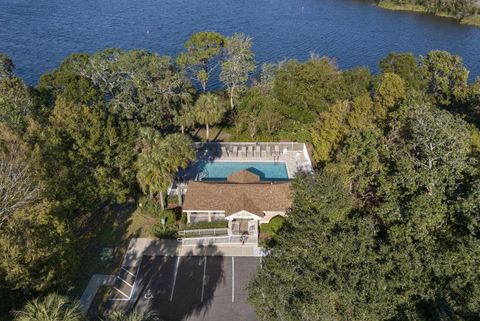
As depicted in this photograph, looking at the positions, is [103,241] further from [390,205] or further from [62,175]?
[390,205]

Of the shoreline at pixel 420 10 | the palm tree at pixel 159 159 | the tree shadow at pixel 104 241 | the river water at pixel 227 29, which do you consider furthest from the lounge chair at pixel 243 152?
the shoreline at pixel 420 10

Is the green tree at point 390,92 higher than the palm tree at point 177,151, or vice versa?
the green tree at point 390,92

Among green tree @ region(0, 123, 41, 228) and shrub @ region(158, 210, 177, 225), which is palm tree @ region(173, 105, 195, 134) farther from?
green tree @ region(0, 123, 41, 228)

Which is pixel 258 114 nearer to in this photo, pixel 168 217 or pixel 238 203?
pixel 238 203

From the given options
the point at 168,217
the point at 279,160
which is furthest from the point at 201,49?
the point at 168,217

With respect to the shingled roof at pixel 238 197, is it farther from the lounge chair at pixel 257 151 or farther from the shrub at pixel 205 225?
the lounge chair at pixel 257 151

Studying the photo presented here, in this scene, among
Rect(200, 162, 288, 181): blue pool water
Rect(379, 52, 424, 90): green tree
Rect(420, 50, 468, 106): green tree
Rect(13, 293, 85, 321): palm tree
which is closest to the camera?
Rect(13, 293, 85, 321): palm tree

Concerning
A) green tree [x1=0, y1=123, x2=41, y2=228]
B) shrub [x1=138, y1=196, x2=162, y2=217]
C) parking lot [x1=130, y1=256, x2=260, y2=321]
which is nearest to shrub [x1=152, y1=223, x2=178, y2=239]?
shrub [x1=138, y1=196, x2=162, y2=217]

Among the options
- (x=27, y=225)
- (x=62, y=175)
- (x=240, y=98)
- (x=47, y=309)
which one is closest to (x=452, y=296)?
(x=47, y=309)
